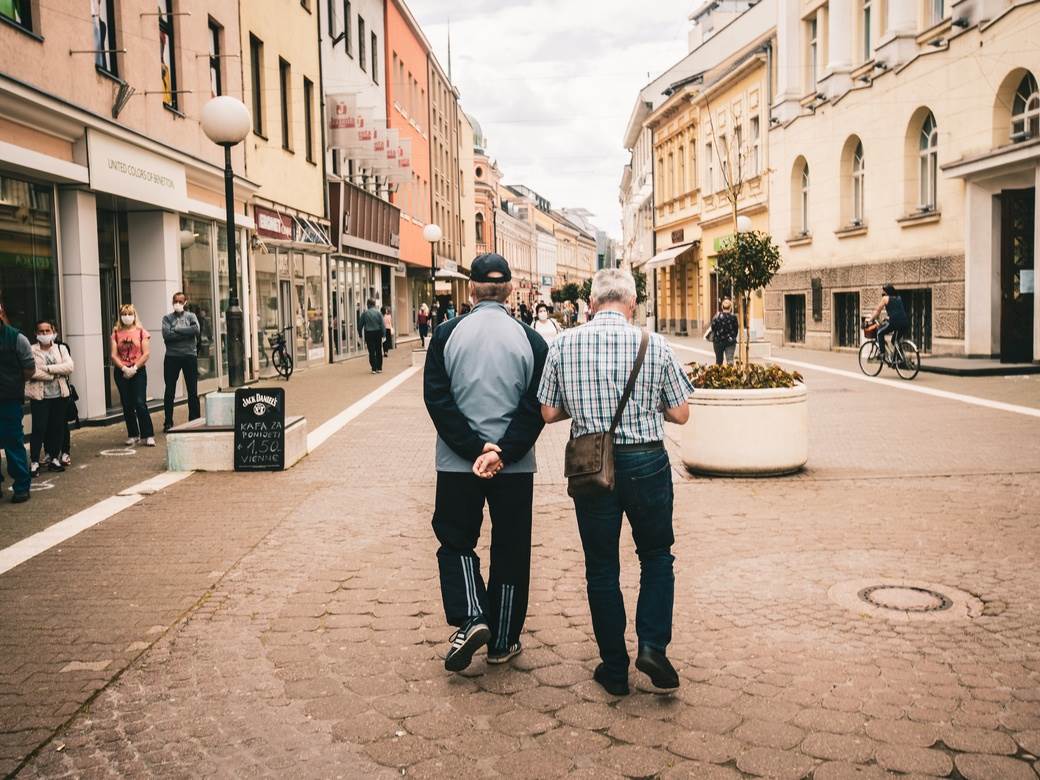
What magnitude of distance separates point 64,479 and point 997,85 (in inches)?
723

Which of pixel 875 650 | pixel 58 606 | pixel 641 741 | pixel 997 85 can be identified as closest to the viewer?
pixel 641 741

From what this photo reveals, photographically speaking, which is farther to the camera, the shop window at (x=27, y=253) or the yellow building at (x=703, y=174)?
the yellow building at (x=703, y=174)

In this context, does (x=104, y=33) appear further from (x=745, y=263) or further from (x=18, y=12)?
(x=745, y=263)

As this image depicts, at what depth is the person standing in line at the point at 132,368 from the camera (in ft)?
37.9

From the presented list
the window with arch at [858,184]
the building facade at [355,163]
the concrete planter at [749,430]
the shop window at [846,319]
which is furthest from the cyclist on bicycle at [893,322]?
the building facade at [355,163]

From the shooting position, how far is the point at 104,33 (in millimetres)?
14375

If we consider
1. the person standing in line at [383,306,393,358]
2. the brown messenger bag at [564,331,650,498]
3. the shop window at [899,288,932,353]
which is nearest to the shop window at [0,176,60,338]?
the brown messenger bag at [564,331,650,498]

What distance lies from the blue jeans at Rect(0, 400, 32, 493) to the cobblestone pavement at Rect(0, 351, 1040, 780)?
4.03ft

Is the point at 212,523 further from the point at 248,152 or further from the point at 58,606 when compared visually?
the point at 248,152

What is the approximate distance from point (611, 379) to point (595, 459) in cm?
34

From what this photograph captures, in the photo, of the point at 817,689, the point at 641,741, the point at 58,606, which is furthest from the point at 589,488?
the point at 58,606

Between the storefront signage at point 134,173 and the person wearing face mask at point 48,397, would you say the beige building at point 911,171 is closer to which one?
the storefront signage at point 134,173

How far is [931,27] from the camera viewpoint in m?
22.8

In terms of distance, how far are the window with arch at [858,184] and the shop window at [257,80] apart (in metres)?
15.5
